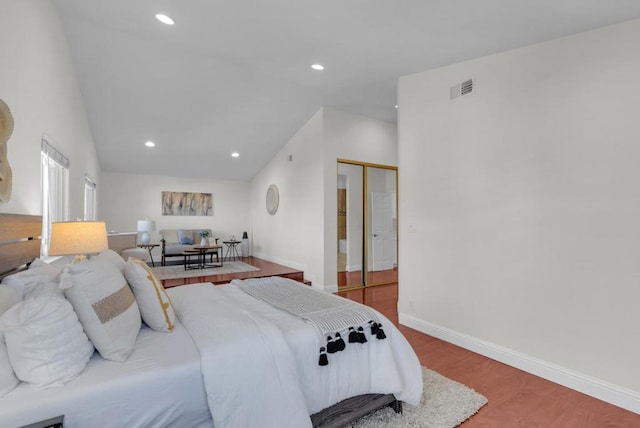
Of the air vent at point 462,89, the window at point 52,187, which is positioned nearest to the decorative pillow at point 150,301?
the window at point 52,187

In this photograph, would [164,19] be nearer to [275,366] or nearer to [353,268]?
[275,366]

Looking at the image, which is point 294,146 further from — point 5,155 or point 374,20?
point 5,155

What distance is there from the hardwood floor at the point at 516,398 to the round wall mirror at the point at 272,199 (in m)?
4.43

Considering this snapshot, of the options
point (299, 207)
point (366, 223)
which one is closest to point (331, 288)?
point (366, 223)

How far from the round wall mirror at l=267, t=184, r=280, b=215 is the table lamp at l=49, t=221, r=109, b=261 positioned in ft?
13.8

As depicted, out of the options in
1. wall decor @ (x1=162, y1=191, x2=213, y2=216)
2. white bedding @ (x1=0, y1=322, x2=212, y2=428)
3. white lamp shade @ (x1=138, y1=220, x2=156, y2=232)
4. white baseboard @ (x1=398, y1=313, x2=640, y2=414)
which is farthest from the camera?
wall decor @ (x1=162, y1=191, x2=213, y2=216)

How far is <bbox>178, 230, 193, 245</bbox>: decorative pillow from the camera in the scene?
755 centimetres

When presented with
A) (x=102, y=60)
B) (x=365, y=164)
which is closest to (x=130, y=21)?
(x=102, y=60)

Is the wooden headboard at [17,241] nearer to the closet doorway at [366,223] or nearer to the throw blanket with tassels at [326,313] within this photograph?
the throw blanket with tassels at [326,313]

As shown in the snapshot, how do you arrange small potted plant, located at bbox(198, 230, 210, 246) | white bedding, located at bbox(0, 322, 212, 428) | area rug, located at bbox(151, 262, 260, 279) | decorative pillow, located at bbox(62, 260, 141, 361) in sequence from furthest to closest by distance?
small potted plant, located at bbox(198, 230, 210, 246), area rug, located at bbox(151, 262, 260, 279), decorative pillow, located at bbox(62, 260, 141, 361), white bedding, located at bbox(0, 322, 212, 428)

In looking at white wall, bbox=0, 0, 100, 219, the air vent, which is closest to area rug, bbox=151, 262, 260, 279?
white wall, bbox=0, 0, 100, 219

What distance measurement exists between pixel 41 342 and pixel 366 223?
15.6 feet

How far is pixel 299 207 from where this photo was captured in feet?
19.0

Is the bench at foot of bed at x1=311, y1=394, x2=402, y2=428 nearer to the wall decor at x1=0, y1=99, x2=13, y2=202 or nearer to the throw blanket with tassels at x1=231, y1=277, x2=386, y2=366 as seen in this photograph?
the throw blanket with tassels at x1=231, y1=277, x2=386, y2=366
